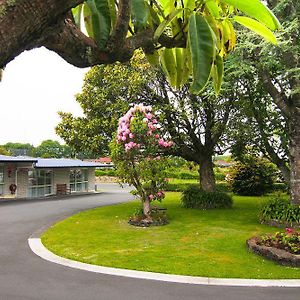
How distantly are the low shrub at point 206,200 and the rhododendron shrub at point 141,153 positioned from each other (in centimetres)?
516

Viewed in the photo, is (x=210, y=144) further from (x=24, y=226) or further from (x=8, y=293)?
(x=8, y=293)

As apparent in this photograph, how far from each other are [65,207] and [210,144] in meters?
9.23

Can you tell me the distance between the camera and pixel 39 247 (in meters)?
12.1

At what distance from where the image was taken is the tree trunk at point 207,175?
21.8 meters

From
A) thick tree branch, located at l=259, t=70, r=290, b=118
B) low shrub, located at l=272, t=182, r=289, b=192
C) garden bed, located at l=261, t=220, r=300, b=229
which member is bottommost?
garden bed, located at l=261, t=220, r=300, b=229

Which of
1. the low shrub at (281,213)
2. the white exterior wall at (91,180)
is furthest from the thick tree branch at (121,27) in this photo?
the white exterior wall at (91,180)

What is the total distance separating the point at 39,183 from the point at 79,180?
5675mm

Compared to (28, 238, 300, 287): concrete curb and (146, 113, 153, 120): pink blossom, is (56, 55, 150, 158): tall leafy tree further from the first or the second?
(28, 238, 300, 287): concrete curb

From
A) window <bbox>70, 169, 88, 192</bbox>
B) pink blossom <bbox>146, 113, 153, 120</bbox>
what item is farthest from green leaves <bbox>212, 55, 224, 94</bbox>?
window <bbox>70, 169, 88, 192</bbox>

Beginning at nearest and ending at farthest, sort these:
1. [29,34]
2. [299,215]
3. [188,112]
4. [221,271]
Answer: [29,34]
[221,271]
[299,215]
[188,112]

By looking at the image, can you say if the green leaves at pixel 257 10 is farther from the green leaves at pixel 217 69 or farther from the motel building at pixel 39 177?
the motel building at pixel 39 177

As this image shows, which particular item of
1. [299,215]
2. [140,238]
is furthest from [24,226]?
[299,215]

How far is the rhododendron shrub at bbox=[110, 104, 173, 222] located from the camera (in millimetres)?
15484

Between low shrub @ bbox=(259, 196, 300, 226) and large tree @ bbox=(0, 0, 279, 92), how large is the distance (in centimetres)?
1362
